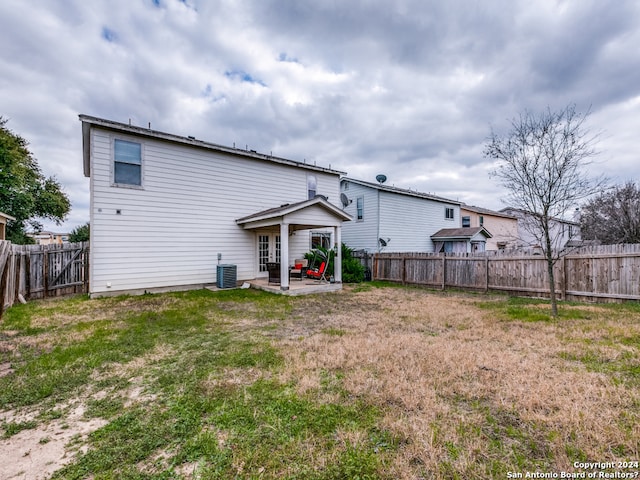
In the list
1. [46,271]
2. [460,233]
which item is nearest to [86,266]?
[46,271]

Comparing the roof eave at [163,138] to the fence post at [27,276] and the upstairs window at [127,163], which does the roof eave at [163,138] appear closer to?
the upstairs window at [127,163]

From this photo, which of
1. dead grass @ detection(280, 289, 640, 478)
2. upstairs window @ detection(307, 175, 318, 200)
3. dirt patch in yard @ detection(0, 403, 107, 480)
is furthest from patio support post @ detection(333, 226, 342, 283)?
dirt patch in yard @ detection(0, 403, 107, 480)

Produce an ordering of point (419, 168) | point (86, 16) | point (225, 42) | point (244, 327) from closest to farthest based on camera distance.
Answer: point (244, 327), point (86, 16), point (225, 42), point (419, 168)

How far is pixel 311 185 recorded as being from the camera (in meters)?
13.2

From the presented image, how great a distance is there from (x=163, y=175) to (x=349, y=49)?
748cm

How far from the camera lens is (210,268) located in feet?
34.7

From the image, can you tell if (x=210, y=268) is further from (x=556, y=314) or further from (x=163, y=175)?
(x=556, y=314)

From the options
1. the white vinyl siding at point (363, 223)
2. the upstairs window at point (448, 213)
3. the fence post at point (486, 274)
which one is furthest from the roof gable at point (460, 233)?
the fence post at point (486, 274)

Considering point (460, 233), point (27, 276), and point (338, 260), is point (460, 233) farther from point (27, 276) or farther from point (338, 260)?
point (27, 276)

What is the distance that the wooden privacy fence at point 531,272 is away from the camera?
7.82 m

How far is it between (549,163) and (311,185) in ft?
28.9

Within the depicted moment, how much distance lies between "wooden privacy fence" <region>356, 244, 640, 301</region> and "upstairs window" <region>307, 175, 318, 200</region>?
476 centimetres

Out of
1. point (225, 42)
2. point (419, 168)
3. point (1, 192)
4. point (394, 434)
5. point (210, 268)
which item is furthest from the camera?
point (419, 168)

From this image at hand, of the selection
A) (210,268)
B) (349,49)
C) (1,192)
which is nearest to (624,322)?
(349,49)
